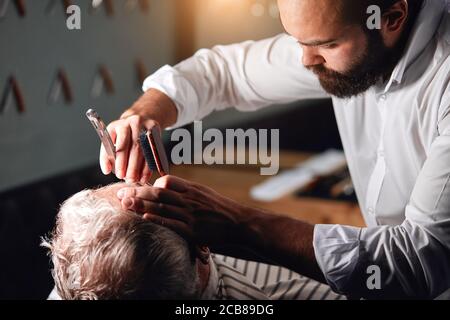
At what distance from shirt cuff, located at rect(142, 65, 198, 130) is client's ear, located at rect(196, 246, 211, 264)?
54 centimetres

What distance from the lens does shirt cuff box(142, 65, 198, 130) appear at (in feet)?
6.61

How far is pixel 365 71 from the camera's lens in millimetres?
1776

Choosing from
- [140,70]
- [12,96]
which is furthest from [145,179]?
[140,70]

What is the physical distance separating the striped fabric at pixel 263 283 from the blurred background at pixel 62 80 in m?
0.64

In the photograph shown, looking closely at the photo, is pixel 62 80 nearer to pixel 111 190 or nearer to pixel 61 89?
pixel 61 89

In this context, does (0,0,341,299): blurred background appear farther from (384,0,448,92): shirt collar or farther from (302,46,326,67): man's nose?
(384,0,448,92): shirt collar

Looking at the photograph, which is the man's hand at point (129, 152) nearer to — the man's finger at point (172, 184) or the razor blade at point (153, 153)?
the razor blade at point (153, 153)


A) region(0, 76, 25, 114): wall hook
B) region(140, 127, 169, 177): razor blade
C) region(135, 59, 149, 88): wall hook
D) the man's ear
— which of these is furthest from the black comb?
region(135, 59, 149, 88): wall hook

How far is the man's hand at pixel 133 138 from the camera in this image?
5.45 feet

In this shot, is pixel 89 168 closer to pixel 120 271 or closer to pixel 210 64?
pixel 210 64

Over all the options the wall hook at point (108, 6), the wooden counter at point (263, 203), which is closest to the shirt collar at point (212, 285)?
the wooden counter at point (263, 203)

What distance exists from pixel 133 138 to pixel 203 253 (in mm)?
370
